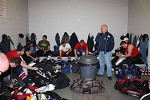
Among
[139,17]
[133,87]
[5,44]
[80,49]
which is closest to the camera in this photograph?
[133,87]

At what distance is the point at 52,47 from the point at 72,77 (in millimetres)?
3007

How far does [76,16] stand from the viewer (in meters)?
7.45

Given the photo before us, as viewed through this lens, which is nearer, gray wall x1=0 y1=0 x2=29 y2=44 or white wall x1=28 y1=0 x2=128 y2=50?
gray wall x1=0 y1=0 x2=29 y2=44

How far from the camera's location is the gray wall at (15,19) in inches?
201

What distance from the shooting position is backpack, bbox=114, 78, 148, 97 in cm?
331

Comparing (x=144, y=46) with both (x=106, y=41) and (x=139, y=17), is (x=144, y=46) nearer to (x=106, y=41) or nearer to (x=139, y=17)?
(x=139, y=17)

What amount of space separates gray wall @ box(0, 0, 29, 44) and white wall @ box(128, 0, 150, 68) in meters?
3.92

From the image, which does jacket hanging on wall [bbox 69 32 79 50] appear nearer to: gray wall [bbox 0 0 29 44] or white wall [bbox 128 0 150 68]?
gray wall [bbox 0 0 29 44]

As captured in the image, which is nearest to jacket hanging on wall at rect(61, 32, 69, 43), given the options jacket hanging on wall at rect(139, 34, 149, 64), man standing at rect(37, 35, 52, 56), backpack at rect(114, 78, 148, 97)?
man standing at rect(37, 35, 52, 56)

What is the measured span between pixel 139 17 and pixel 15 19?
13.0ft

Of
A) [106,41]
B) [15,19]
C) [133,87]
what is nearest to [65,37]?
[15,19]

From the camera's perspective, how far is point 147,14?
5.48 meters

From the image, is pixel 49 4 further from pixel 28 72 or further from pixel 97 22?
pixel 28 72

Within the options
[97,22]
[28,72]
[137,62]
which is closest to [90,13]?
[97,22]
